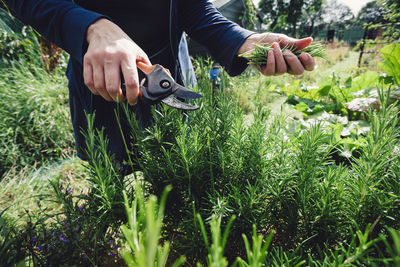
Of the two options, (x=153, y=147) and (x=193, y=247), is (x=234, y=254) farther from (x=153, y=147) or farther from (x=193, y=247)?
(x=153, y=147)

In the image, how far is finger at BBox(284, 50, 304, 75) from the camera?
3.57 feet

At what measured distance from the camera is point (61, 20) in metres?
1.01

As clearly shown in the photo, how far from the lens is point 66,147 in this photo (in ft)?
11.2

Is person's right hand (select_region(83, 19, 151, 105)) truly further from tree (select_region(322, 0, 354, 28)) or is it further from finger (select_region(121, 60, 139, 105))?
tree (select_region(322, 0, 354, 28))

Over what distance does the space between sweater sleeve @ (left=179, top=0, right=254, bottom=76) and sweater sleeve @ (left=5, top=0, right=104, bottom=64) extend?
2.57 ft

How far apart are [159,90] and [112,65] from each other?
0.18m

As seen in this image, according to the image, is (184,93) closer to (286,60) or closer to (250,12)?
(286,60)

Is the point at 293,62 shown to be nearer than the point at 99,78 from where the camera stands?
No

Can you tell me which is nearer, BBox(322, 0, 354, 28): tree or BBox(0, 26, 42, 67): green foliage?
BBox(0, 26, 42, 67): green foliage

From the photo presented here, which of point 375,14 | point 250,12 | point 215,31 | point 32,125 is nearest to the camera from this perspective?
point 215,31

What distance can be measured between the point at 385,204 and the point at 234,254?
483 mm

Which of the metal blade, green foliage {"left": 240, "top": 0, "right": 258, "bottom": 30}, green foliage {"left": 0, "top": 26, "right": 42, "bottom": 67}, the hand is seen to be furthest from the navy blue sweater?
green foliage {"left": 240, "top": 0, "right": 258, "bottom": 30}

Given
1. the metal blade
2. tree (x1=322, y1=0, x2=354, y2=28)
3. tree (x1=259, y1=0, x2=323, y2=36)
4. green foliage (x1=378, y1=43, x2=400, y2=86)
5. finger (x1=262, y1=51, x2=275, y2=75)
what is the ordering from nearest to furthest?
the metal blade
finger (x1=262, y1=51, x2=275, y2=75)
green foliage (x1=378, y1=43, x2=400, y2=86)
tree (x1=259, y1=0, x2=323, y2=36)
tree (x1=322, y1=0, x2=354, y2=28)

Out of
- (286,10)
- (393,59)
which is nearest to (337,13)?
(286,10)
